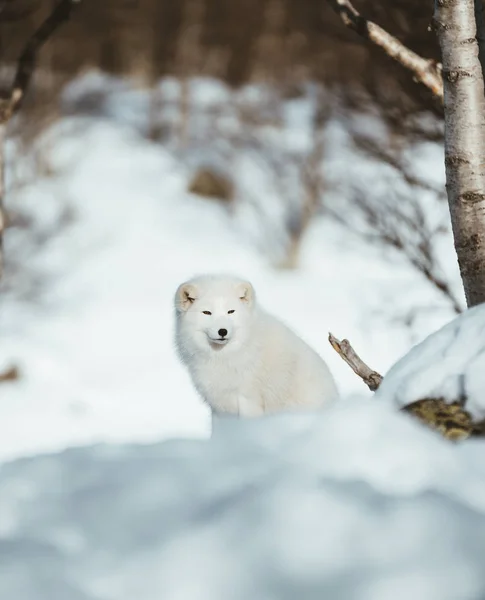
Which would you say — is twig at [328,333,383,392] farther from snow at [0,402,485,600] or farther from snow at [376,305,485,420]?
snow at [0,402,485,600]

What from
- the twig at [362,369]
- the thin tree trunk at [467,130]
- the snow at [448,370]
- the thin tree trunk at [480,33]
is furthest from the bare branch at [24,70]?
the snow at [448,370]

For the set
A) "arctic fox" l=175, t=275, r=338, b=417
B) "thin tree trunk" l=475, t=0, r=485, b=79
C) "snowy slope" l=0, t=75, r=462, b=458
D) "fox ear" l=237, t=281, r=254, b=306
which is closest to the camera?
"thin tree trunk" l=475, t=0, r=485, b=79

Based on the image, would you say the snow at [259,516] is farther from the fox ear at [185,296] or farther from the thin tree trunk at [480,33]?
the fox ear at [185,296]

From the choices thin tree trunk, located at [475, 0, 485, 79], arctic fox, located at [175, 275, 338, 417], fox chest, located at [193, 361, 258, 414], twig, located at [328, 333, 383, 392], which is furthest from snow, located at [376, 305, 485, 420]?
fox chest, located at [193, 361, 258, 414]

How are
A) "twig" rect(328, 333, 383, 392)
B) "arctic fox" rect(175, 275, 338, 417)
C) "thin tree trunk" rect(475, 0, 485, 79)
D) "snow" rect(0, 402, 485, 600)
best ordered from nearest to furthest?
"snow" rect(0, 402, 485, 600) → "twig" rect(328, 333, 383, 392) → "thin tree trunk" rect(475, 0, 485, 79) → "arctic fox" rect(175, 275, 338, 417)

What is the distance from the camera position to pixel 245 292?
14.5 feet

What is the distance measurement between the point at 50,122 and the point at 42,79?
274 cm

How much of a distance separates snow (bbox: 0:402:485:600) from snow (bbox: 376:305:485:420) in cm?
18

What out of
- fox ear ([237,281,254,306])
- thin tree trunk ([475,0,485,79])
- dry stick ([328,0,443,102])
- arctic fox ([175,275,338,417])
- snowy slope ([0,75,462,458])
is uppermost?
thin tree trunk ([475,0,485,79])

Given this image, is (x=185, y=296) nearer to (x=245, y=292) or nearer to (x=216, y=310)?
(x=216, y=310)

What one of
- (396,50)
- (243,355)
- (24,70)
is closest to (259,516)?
(243,355)

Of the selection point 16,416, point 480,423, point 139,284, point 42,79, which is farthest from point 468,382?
point 42,79

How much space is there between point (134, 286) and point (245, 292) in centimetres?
1381

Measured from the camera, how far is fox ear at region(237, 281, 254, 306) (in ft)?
14.4
